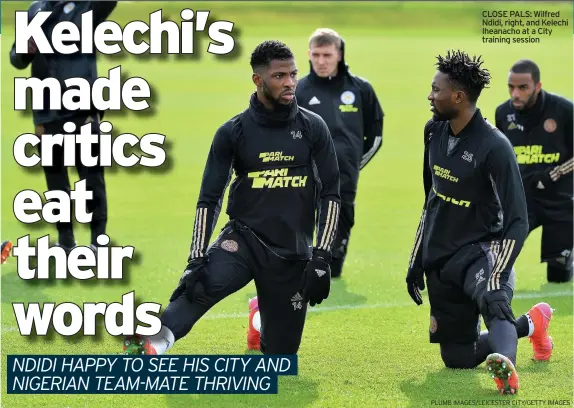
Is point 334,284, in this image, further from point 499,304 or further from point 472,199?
point 499,304

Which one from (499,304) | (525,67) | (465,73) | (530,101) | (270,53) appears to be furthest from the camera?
(530,101)

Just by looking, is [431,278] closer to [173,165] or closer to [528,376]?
[528,376]

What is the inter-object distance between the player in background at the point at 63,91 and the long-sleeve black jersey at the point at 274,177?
494cm

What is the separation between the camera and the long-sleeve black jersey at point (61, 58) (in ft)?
44.5

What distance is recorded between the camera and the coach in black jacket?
41.9 ft

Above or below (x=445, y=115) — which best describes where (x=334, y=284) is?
below

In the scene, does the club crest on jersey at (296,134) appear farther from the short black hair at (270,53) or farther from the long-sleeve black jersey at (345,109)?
the long-sleeve black jersey at (345,109)

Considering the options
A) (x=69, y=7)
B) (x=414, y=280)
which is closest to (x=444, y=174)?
(x=414, y=280)

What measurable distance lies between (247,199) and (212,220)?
0.32 metres

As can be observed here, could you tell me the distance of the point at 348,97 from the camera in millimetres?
12953

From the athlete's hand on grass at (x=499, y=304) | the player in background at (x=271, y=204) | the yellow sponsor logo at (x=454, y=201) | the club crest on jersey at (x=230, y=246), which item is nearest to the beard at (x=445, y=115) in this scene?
the yellow sponsor logo at (x=454, y=201)

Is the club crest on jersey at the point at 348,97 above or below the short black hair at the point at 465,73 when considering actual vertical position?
below

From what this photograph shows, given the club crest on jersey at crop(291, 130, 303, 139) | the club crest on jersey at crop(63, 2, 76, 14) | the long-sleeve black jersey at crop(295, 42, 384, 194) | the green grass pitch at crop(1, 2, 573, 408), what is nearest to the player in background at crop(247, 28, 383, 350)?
the long-sleeve black jersey at crop(295, 42, 384, 194)

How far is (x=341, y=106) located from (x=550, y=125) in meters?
2.16
